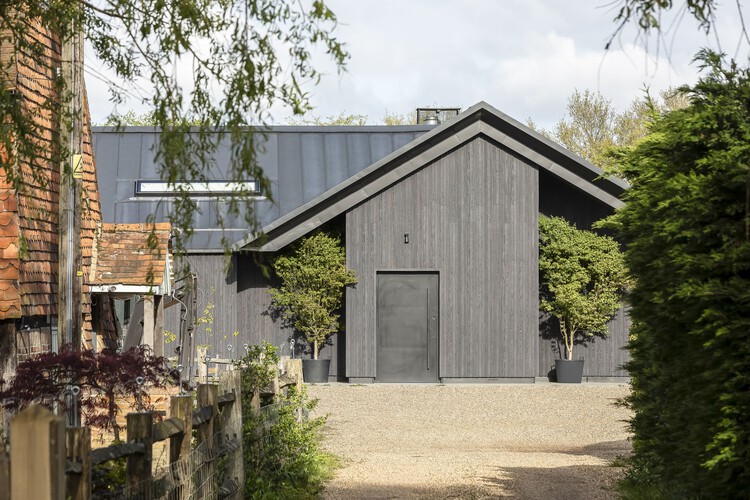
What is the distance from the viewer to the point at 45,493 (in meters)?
3.30

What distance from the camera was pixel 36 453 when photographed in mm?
3281

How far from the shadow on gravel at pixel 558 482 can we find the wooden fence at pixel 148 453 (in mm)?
2600

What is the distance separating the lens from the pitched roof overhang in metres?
23.5

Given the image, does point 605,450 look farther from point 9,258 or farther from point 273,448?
point 9,258

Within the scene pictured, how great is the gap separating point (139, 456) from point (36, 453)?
113 inches

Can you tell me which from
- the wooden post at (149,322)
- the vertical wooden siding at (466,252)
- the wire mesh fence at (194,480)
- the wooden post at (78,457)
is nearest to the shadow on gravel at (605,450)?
the wooden post at (149,322)

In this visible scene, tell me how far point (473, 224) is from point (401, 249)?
1.69 metres

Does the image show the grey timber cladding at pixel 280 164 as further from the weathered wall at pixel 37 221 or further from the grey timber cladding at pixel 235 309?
the weathered wall at pixel 37 221

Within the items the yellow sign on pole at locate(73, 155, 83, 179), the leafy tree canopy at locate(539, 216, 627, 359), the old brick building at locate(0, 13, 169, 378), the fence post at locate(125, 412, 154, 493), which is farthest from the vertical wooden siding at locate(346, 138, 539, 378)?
the fence post at locate(125, 412, 154, 493)

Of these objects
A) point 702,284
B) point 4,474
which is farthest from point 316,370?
point 4,474

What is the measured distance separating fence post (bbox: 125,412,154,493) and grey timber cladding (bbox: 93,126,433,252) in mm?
19363

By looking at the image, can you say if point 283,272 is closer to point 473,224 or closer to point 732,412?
point 473,224

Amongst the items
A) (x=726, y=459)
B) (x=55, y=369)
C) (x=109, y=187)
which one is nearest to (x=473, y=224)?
(x=109, y=187)

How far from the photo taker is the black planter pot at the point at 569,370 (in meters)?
24.0
